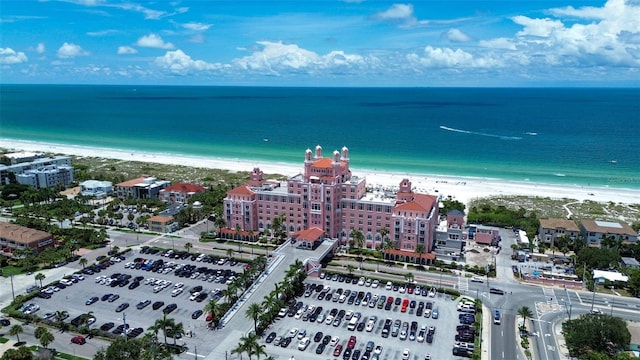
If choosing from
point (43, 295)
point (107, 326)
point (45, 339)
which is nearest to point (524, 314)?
point (107, 326)

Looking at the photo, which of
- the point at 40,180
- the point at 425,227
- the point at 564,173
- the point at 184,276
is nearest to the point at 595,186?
the point at 564,173

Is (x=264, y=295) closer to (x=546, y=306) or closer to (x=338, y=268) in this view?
(x=338, y=268)

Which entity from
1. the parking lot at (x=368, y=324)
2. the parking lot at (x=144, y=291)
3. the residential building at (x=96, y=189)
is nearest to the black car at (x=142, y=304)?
the parking lot at (x=144, y=291)

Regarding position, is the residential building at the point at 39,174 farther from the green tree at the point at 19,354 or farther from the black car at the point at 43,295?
the green tree at the point at 19,354

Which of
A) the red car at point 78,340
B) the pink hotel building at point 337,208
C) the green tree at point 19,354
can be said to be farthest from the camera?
the pink hotel building at point 337,208

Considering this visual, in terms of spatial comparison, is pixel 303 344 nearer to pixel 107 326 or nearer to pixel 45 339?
pixel 107 326

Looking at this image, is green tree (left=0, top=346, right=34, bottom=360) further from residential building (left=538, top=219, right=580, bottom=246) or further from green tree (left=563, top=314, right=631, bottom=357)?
residential building (left=538, top=219, right=580, bottom=246)
